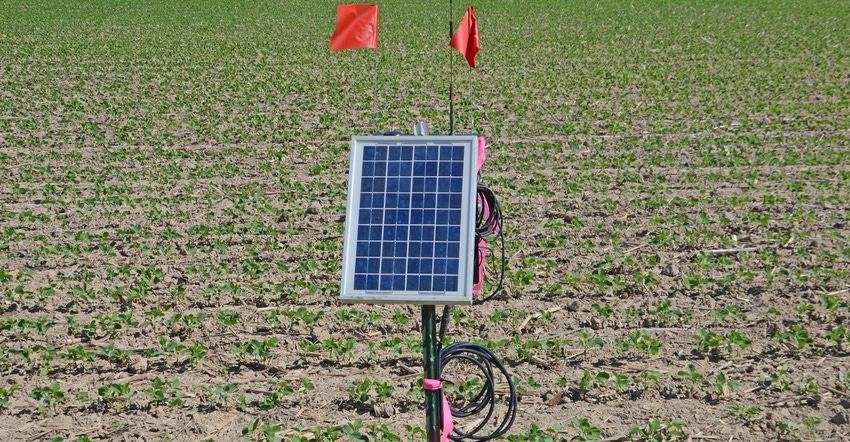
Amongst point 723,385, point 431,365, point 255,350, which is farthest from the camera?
point 255,350

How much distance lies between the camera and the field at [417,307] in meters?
5.50

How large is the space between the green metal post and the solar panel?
0.92 feet

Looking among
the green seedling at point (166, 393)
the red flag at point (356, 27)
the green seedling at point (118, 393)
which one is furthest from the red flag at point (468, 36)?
the green seedling at point (118, 393)

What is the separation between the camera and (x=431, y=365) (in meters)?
4.10

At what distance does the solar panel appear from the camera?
3.77 metres

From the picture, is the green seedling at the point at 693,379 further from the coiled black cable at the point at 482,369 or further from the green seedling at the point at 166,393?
the green seedling at the point at 166,393

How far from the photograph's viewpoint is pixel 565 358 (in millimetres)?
6094

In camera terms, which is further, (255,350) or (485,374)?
(255,350)

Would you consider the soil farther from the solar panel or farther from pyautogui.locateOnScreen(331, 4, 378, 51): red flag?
pyautogui.locateOnScreen(331, 4, 378, 51): red flag

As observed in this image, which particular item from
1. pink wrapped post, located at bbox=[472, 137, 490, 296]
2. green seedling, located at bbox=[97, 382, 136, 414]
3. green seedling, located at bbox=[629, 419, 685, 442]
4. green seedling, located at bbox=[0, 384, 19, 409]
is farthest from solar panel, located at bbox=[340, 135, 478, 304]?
green seedling, located at bbox=[0, 384, 19, 409]

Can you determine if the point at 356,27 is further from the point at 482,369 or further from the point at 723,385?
the point at 723,385

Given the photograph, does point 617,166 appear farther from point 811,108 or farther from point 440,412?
point 440,412

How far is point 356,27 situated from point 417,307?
9.82 ft

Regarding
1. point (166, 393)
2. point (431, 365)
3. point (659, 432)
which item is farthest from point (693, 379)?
point (166, 393)
